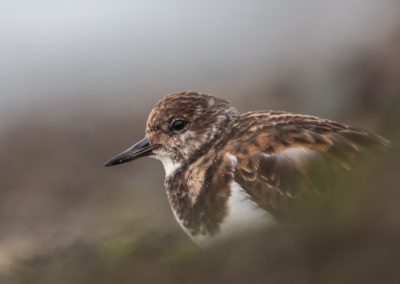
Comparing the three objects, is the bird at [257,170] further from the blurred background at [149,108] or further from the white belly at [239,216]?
the blurred background at [149,108]

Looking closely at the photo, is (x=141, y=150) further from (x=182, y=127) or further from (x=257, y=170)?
(x=257, y=170)

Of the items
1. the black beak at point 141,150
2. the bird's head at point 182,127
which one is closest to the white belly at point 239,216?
the bird's head at point 182,127

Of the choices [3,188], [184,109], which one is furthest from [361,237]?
[3,188]

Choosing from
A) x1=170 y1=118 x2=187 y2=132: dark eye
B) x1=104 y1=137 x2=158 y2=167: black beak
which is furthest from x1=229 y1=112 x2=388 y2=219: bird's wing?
x1=104 y1=137 x2=158 y2=167: black beak

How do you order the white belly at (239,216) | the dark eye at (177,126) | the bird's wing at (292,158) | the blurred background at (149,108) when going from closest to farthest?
the blurred background at (149,108)
the white belly at (239,216)
the bird's wing at (292,158)
the dark eye at (177,126)

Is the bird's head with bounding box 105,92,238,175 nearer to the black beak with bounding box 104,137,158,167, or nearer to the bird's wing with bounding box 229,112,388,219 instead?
the black beak with bounding box 104,137,158,167

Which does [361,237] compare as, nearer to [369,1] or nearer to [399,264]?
[399,264]

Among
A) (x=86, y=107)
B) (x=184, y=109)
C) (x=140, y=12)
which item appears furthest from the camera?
(x=140, y=12)
